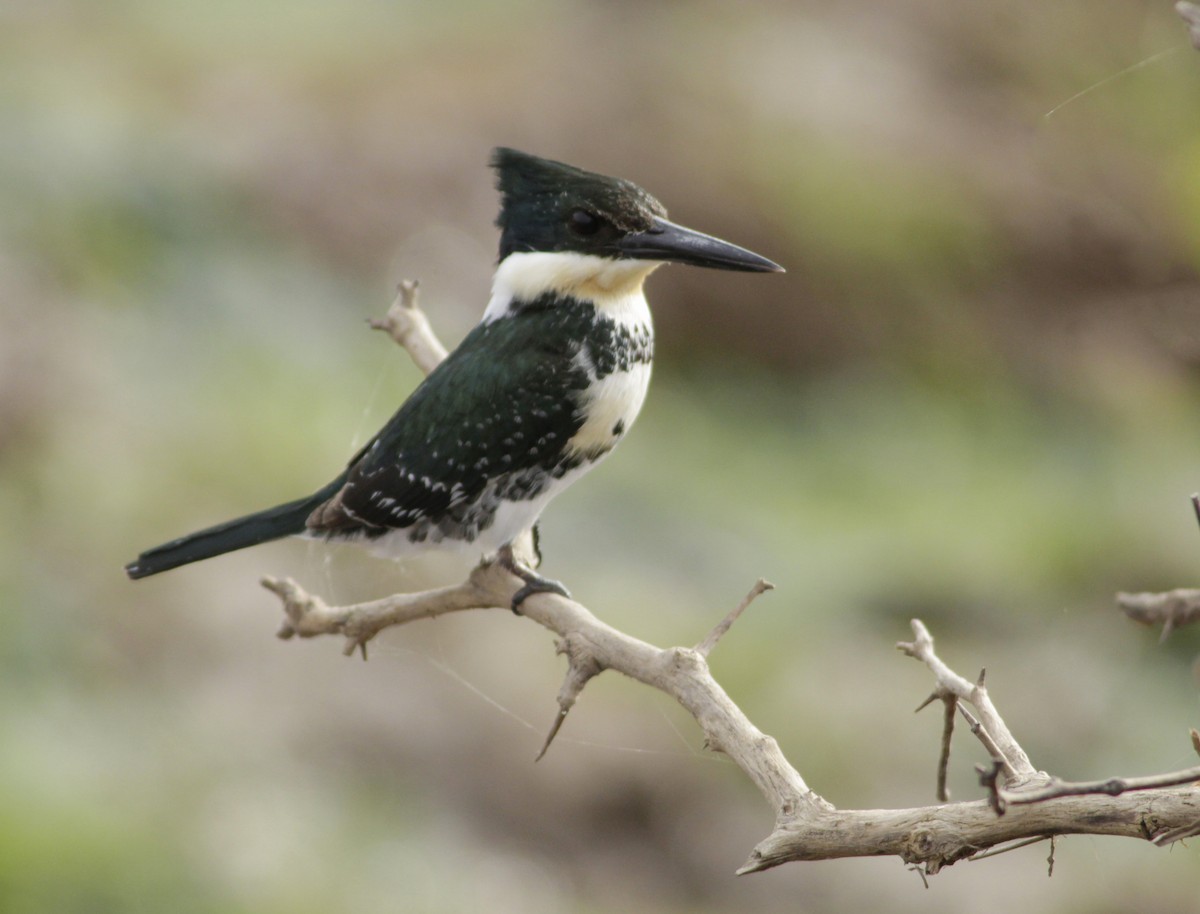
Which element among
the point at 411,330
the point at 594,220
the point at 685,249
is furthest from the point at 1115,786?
the point at 411,330

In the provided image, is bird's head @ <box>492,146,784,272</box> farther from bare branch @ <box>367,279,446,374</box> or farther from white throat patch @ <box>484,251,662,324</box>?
bare branch @ <box>367,279,446,374</box>

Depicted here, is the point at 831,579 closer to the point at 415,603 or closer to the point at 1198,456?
the point at 1198,456

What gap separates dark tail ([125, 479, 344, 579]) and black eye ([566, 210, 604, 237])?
2.55 feet

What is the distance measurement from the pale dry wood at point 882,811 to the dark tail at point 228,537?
58 cm

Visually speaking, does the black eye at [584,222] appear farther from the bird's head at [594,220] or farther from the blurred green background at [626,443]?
the blurred green background at [626,443]

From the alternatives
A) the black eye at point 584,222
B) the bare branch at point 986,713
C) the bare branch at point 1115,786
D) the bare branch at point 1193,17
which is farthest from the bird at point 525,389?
the bare branch at point 1115,786

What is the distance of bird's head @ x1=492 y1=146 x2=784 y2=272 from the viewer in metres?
2.24

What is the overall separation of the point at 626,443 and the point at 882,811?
495cm

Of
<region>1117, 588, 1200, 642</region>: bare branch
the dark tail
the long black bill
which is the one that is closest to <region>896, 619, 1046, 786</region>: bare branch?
<region>1117, 588, 1200, 642</region>: bare branch

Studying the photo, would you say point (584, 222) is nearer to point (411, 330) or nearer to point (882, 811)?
point (411, 330)

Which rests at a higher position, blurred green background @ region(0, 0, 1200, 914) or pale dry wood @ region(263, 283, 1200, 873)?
blurred green background @ region(0, 0, 1200, 914)

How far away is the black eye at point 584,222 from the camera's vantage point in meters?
2.30

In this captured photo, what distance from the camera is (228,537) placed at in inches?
105

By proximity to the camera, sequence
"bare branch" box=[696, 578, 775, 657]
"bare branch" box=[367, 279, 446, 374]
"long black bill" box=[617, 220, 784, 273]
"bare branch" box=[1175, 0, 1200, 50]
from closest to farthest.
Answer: "bare branch" box=[1175, 0, 1200, 50] → "bare branch" box=[696, 578, 775, 657] → "long black bill" box=[617, 220, 784, 273] → "bare branch" box=[367, 279, 446, 374]
